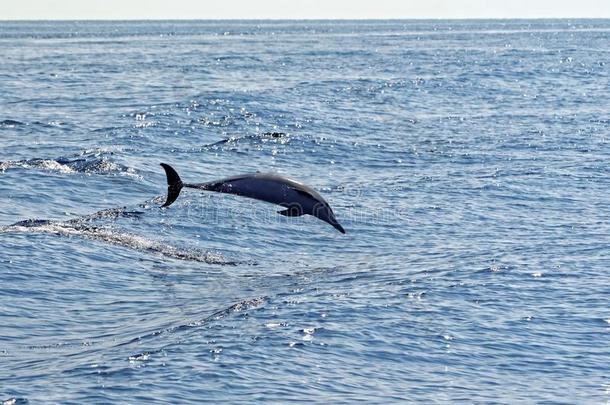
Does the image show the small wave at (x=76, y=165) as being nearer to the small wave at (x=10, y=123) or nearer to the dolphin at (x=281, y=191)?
the small wave at (x=10, y=123)

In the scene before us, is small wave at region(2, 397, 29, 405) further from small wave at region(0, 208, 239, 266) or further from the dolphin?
small wave at region(0, 208, 239, 266)

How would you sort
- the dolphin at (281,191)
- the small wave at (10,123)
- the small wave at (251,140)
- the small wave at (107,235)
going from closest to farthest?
the dolphin at (281,191)
the small wave at (107,235)
the small wave at (251,140)
the small wave at (10,123)

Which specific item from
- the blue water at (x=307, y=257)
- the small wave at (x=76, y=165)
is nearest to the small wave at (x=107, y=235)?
the blue water at (x=307, y=257)

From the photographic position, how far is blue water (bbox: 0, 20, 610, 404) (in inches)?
651

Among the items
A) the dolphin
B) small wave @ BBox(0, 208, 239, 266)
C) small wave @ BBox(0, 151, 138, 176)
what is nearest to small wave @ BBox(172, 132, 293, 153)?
small wave @ BBox(0, 151, 138, 176)

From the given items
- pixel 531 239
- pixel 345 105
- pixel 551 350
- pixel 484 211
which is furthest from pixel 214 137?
pixel 551 350

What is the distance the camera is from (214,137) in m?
43.7

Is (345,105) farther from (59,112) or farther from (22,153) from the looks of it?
(22,153)

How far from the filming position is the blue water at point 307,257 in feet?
54.3

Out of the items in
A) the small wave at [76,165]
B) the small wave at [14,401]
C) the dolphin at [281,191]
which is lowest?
the small wave at [76,165]

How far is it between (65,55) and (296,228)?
271 ft

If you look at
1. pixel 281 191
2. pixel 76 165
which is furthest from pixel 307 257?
pixel 76 165

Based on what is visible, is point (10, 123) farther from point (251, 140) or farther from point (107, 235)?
point (107, 235)

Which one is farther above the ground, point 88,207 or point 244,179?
point 244,179
